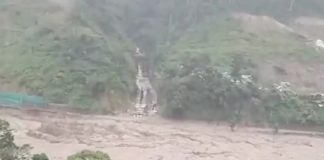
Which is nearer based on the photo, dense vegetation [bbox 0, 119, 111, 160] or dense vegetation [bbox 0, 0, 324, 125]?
dense vegetation [bbox 0, 119, 111, 160]

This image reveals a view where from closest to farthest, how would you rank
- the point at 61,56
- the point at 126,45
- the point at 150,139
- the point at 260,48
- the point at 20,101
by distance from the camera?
the point at 150,139 → the point at 20,101 → the point at 61,56 → the point at 260,48 → the point at 126,45

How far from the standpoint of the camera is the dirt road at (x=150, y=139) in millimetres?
30077

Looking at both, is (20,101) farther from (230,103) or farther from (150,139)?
(230,103)

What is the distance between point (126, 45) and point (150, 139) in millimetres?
16881

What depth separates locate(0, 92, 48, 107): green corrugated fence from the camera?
36.2 m

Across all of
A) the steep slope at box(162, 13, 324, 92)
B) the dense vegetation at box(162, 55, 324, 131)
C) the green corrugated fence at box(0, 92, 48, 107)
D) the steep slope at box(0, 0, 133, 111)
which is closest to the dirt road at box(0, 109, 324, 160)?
the green corrugated fence at box(0, 92, 48, 107)

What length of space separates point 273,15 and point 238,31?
26.7 ft

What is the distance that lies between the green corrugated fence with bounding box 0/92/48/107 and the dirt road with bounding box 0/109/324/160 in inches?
29.5

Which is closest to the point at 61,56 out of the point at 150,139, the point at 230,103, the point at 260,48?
the point at 150,139

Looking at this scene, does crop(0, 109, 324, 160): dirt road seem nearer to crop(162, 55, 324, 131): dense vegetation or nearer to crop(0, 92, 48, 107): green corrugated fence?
crop(0, 92, 48, 107): green corrugated fence

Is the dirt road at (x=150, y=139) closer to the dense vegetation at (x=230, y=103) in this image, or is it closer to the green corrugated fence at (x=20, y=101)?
the green corrugated fence at (x=20, y=101)

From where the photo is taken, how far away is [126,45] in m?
47.8

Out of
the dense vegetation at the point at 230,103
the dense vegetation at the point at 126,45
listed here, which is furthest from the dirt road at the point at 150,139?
the dense vegetation at the point at 126,45

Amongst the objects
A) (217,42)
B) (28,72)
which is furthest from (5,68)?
(217,42)
